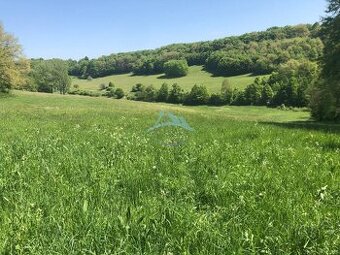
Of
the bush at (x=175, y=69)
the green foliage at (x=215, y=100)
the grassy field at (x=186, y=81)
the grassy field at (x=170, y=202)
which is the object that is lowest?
the green foliage at (x=215, y=100)

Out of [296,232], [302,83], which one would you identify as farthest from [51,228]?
[302,83]

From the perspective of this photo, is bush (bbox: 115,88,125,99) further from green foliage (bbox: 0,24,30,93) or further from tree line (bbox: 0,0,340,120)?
green foliage (bbox: 0,24,30,93)

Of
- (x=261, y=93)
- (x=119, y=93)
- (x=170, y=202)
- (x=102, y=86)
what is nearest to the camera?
(x=170, y=202)

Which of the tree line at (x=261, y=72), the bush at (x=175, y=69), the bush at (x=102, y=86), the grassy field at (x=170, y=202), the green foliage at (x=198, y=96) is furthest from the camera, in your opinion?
the bush at (x=175, y=69)

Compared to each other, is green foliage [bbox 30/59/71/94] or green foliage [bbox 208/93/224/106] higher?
green foliage [bbox 30/59/71/94]

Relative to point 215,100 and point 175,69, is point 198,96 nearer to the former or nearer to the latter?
point 215,100

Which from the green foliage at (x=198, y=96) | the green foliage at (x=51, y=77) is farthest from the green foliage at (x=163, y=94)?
the green foliage at (x=51, y=77)

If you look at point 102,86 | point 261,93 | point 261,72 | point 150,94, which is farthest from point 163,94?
point 261,72

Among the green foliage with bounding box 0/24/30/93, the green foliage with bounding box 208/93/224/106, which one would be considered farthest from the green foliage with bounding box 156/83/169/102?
the green foliage with bounding box 0/24/30/93

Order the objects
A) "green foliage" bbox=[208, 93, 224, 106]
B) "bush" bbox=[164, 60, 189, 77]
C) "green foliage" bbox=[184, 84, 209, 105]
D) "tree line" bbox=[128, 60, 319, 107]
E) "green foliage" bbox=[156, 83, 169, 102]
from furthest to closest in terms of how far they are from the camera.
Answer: "bush" bbox=[164, 60, 189, 77] → "green foliage" bbox=[156, 83, 169, 102] → "green foliage" bbox=[184, 84, 209, 105] → "green foliage" bbox=[208, 93, 224, 106] → "tree line" bbox=[128, 60, 319, 107]

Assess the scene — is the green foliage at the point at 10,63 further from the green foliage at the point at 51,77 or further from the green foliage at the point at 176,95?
the green foliage at the point at 176,95

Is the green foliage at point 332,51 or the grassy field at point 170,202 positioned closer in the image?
the grassy field at point 170,202

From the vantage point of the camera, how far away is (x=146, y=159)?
7.86 m

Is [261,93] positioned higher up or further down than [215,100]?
higher up
